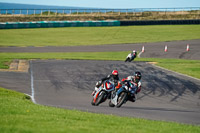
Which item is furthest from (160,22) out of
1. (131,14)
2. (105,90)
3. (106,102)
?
(105,90)

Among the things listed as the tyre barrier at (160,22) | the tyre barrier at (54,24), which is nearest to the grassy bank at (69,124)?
the tyre barrier at (54,24)

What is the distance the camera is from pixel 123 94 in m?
15.5

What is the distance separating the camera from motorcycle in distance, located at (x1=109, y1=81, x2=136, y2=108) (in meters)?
15.4

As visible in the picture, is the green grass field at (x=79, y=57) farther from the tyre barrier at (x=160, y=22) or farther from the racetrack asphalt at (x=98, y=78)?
the racetrack asphalt at (x=98, y=78)

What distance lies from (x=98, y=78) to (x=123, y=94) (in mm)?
9853

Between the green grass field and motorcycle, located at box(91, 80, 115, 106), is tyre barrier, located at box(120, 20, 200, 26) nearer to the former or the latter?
the green grass field

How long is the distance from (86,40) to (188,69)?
32733 mm

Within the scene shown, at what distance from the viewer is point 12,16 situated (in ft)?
255

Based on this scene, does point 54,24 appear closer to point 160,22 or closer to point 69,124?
point 160,22

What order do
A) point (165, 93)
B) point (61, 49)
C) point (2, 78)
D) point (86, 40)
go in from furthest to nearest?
point (86, 40)
point (61, 49)
point (2, 78)
point (165, 93)

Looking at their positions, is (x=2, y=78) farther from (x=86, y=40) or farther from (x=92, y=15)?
(x=92, y=15)

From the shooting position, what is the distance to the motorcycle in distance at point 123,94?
50.6ft

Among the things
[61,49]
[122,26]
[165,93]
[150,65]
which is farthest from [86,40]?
[165,93]

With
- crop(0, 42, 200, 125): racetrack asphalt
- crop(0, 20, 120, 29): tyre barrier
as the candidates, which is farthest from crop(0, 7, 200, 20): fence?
crop(0, 42, 200, 125): racetrack asphalt
